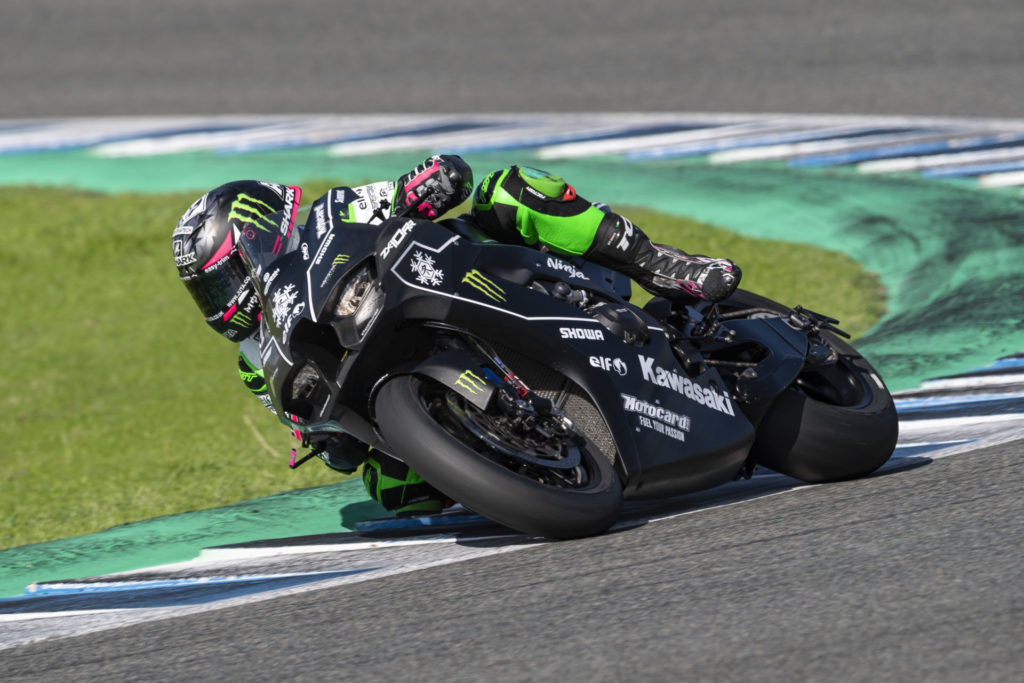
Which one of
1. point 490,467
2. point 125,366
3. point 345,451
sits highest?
point 490,467

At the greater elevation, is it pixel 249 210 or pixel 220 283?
pixel 249 210

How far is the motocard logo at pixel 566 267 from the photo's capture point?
4.66 m

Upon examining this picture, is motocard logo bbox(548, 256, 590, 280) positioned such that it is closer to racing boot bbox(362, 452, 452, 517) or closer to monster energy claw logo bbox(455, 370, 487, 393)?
monster energy claw logo bbox(455, 370, 487, 393)

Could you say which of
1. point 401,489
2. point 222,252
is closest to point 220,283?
point 222,252

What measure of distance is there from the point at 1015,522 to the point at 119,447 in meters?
5.01

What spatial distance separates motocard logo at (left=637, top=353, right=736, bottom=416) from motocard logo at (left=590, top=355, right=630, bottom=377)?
0.08 meters

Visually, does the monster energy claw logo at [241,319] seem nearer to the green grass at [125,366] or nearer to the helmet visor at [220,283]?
the helmet visor at [220,283]

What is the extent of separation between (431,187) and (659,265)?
2.98 ft

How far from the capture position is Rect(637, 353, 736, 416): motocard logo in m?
4.41

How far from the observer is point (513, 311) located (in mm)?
4207

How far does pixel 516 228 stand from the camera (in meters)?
4.82

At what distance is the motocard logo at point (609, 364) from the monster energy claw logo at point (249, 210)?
4.14ft

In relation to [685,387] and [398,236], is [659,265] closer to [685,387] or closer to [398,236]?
[685,387]

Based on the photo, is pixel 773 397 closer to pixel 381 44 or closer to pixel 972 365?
pixel 972 365
